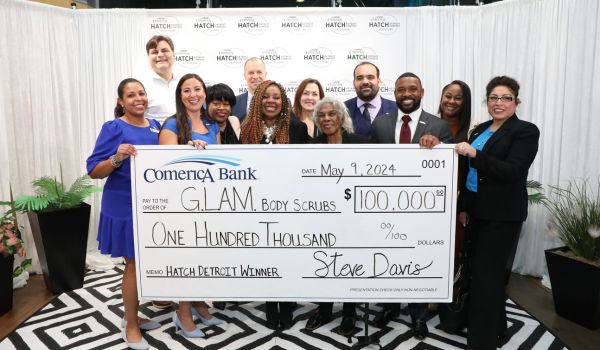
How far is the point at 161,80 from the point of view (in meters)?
3.94

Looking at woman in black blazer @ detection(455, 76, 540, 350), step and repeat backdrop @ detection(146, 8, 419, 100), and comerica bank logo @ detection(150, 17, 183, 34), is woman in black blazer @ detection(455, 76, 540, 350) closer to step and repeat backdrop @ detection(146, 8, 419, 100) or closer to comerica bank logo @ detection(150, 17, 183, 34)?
step and repeat backdrop @ detection(146, 8, 419, 100)

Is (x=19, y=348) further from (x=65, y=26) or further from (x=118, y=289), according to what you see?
(x=65, y=26)

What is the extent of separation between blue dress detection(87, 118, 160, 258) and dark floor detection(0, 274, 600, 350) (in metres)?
1.11

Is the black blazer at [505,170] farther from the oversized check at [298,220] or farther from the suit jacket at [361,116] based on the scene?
the suit jacket at [361,116]

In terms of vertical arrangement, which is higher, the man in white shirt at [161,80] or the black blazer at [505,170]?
the man in white shirt at [161,80]

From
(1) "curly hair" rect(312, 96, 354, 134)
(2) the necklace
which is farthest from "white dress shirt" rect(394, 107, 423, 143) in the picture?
(2) the necklace

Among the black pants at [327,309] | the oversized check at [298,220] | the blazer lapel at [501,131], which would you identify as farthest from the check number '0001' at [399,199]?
the black pants at [327,309]

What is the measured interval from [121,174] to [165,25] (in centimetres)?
235

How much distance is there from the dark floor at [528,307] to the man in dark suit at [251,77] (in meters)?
2.28

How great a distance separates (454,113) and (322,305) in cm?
164

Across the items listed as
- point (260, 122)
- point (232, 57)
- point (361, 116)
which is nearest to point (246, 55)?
point (232, 57)

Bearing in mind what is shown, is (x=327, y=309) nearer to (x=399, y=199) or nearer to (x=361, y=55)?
(x=399, y=199)

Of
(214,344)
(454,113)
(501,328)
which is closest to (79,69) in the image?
(214,344)

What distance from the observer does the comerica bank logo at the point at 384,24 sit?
13.5 feet
